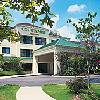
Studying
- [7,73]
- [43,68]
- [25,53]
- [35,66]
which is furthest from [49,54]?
[7,73]

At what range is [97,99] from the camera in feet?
49.3

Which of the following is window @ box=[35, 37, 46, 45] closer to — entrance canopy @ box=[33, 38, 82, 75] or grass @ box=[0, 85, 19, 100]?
entrance canopy @ box=[33, 38, 82, 75]

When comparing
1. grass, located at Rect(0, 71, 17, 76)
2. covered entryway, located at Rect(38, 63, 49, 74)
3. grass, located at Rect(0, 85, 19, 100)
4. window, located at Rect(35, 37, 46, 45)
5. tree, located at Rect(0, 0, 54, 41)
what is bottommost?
grass, located at Rect(0, 85, 19, 100)

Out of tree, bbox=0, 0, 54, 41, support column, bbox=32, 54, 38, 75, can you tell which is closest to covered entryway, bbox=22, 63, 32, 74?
support column, bbox=32, 54, 38, 75

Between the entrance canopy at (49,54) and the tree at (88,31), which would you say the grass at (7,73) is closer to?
the entrance canopy at (49,54)

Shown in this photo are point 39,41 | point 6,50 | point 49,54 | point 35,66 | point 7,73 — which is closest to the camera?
point 7,73

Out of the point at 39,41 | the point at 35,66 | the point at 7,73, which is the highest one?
the point at 39,41

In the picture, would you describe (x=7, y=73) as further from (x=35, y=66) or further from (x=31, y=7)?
(x=31, y=7)

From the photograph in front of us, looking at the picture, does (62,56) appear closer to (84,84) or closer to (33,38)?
(33,38)

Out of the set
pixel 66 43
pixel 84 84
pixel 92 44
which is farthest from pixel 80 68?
pixel 84 84

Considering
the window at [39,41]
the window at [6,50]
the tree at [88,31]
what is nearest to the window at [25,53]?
the window at [39,41]

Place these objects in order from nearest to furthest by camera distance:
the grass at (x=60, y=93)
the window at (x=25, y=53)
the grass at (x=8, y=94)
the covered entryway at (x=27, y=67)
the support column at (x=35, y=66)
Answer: the grass at (x=8, y=94)
the grass at (x=60, y=93)
the support column at (x=35, y=66)
the window at (x=25, y=53)
the covered entryway at (x=27, y=67)

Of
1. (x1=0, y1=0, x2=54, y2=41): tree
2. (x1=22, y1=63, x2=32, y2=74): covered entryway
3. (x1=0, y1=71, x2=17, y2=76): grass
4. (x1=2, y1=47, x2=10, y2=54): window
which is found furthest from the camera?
(x1=22, y1=63, x2=32, y2=74): covered entryway

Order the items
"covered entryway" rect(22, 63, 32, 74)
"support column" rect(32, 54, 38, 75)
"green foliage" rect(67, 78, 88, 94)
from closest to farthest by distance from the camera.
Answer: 1. "green foliage" rect(67, 78, 88, 94)
2. "support column" rect(32, 54, 38, 75)
3. "covered entryway" rect(22, 63, 32, 74)
